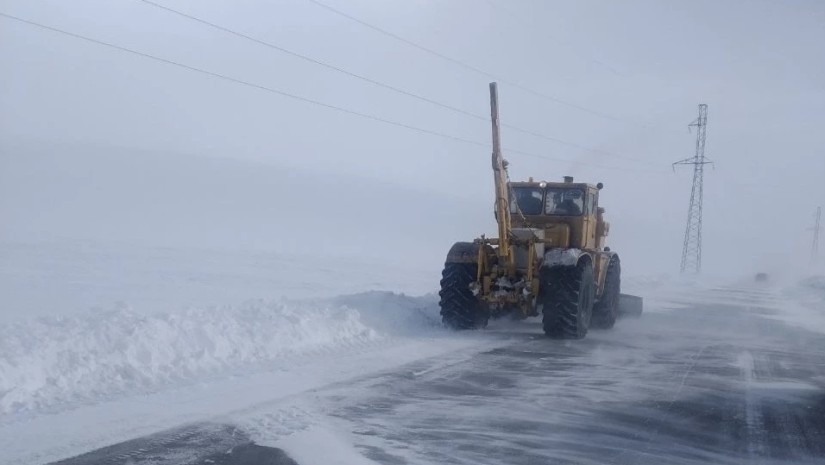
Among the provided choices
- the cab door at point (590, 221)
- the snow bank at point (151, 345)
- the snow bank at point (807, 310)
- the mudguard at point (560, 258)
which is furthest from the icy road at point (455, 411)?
the snow bank at point (807, 310)

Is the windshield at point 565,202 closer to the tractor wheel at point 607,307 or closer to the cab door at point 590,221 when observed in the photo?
the cab door at point 590,221

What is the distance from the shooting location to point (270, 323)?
12742mm

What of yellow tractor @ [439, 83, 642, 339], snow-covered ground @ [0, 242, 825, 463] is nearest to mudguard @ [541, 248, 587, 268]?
yellow tractor @ [439, 83, 642, 339]

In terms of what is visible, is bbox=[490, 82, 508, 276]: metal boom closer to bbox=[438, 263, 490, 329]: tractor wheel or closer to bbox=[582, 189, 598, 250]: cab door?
bbox=[438, 263, 490, 329]: tractor wheel

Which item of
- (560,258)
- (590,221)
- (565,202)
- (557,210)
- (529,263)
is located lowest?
(529,263)

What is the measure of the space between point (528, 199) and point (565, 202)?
2.35ft

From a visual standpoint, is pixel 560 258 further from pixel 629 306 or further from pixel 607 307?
pixel 629 306

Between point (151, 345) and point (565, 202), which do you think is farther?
point (565, 202)

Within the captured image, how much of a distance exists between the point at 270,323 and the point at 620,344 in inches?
240

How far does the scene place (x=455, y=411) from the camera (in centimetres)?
859

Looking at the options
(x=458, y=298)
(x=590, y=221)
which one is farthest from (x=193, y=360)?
(x=590, y=221)

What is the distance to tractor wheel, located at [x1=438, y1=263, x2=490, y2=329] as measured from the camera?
1553 centimetres

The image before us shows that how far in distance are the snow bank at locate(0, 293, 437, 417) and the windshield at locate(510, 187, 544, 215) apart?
153 inches

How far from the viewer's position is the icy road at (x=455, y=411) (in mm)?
6910
